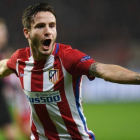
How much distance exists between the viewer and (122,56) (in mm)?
13148

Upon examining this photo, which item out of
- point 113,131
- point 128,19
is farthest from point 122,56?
point 113,131

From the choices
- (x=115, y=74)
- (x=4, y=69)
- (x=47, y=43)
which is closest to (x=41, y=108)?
(x=47, y=43)

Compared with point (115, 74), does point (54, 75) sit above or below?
below

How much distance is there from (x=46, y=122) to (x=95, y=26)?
11.5m

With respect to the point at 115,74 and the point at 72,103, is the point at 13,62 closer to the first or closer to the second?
the point at 72,103

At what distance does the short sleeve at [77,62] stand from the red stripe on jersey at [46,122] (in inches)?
16.7

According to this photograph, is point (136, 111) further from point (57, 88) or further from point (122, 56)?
point (57, 88)

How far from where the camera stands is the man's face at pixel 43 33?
11.0 feet

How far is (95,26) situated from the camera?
14734mm

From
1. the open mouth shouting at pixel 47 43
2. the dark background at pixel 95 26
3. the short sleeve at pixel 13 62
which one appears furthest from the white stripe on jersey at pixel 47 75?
the dark background at pixel 95 26

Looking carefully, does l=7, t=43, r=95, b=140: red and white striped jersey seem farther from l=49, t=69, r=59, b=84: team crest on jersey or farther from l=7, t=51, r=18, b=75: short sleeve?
l=7, t=51, r=18, b=75: short sleeve

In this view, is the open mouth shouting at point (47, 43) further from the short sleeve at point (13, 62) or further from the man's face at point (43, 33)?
the short sleeve at point (13, 62)

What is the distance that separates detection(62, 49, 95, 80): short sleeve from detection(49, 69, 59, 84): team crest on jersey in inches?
5.0

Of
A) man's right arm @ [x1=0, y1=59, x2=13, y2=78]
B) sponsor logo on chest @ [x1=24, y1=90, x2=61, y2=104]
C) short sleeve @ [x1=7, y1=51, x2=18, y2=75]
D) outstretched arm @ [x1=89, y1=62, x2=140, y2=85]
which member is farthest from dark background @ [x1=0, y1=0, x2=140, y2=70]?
outstretched arm @ [x1=89, y1=62, x2=140, y2=85]
